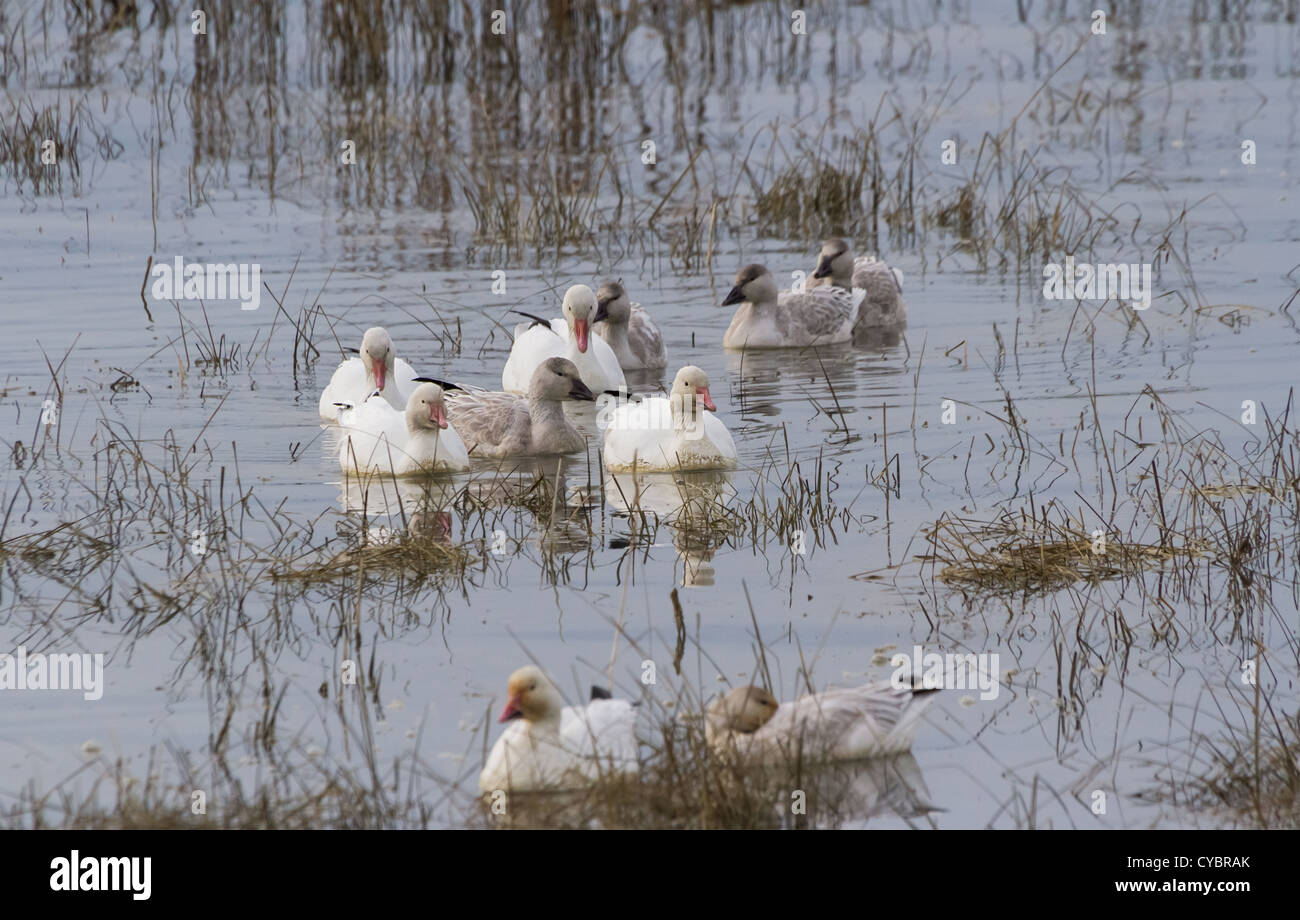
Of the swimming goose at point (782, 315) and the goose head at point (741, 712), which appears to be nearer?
the goose head at point (741, 712)

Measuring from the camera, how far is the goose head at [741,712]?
18.3ft

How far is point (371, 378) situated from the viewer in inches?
411

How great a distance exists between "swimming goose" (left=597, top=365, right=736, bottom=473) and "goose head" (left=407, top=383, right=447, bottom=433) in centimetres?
96

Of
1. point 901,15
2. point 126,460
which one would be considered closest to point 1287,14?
point 901,15

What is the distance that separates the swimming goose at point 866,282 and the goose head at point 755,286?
32.1 inches

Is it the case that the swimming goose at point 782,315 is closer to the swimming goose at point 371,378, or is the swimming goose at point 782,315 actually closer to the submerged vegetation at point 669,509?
the submerged vegetation at point 669,509

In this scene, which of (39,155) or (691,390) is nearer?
(691,390)

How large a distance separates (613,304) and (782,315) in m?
1.49

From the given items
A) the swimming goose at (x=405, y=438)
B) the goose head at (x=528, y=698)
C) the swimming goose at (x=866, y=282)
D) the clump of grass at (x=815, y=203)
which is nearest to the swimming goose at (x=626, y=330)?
the swimming goose at (x=866, y=282)

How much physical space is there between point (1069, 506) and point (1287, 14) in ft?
63.0

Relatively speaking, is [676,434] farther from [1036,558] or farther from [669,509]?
[1036,558]

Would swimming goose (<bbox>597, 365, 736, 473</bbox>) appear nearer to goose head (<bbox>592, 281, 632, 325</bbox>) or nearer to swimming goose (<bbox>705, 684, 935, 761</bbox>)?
goose head (<bbox>592, 281, 632, 325</bbox>)

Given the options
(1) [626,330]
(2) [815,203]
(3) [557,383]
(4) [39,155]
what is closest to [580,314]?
(1) [626,330]

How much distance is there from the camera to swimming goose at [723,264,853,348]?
1281 cm
